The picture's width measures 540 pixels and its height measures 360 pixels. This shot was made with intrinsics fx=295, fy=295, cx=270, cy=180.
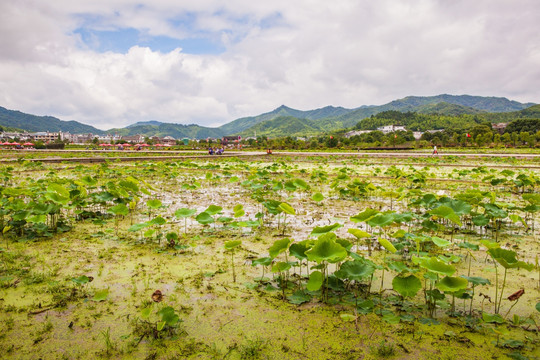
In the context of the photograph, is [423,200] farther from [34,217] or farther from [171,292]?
[34,217]

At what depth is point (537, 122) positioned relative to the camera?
210 ft

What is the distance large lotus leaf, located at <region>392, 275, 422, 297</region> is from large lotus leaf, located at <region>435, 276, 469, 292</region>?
15cm

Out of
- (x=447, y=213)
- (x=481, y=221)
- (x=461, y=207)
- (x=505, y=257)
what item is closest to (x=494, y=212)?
(x=481, y=221)

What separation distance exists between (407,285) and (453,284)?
1.02 ft

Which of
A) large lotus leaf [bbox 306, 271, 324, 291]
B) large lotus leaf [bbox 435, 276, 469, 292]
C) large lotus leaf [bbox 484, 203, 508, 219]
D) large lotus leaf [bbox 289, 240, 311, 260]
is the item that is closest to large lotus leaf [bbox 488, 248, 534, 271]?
large lotus leaf [bbox 435, 276, 469, 292]

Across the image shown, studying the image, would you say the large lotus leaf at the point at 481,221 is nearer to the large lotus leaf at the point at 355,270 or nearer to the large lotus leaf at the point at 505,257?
the large lotus leaf at the point at 505,257

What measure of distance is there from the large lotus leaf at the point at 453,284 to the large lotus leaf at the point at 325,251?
0.72 m

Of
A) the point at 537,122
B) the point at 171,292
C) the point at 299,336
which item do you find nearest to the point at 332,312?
the point at 299,336

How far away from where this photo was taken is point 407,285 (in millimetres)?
2289

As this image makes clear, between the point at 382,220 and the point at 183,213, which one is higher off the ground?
the point at 382,220

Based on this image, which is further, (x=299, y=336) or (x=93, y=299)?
(x=93, y=299)

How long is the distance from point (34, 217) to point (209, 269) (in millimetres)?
2435

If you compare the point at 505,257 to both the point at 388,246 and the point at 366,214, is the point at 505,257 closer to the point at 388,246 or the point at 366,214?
the point at 388,246

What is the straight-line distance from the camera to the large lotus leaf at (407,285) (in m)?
2.24
